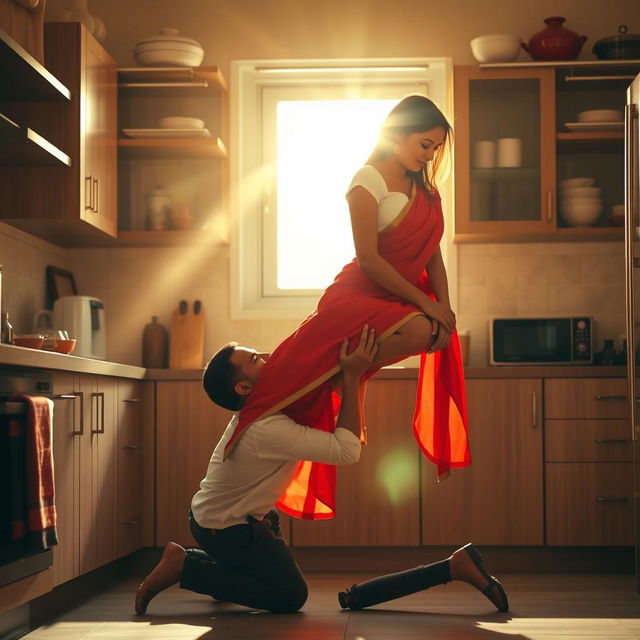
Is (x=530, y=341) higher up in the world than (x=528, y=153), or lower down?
lower down

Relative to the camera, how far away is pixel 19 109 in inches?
151

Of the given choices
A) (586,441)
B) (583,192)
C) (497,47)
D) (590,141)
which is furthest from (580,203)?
(586,441)

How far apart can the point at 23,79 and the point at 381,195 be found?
145 centimetres

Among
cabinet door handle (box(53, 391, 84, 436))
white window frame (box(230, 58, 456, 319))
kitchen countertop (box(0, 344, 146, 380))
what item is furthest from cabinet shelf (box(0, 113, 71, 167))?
white window frame (box(230, 58, 456, 319))

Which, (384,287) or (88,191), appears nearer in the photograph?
(384,287)

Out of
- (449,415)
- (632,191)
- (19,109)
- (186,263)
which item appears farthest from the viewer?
(186,263)

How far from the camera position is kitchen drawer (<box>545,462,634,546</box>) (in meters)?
3.89

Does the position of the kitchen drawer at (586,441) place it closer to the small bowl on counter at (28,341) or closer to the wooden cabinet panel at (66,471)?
the wooden cabinet panel at (66,471)

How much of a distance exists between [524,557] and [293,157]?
2.08 metres

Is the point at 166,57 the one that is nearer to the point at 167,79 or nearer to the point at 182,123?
the point at 167,79

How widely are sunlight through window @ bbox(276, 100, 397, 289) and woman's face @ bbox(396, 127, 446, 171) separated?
1.91 m

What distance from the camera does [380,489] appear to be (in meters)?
3.92

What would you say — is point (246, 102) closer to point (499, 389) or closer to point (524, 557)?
point (499, 389)

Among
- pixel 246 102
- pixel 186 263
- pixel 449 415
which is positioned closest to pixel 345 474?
pixel 449 415
